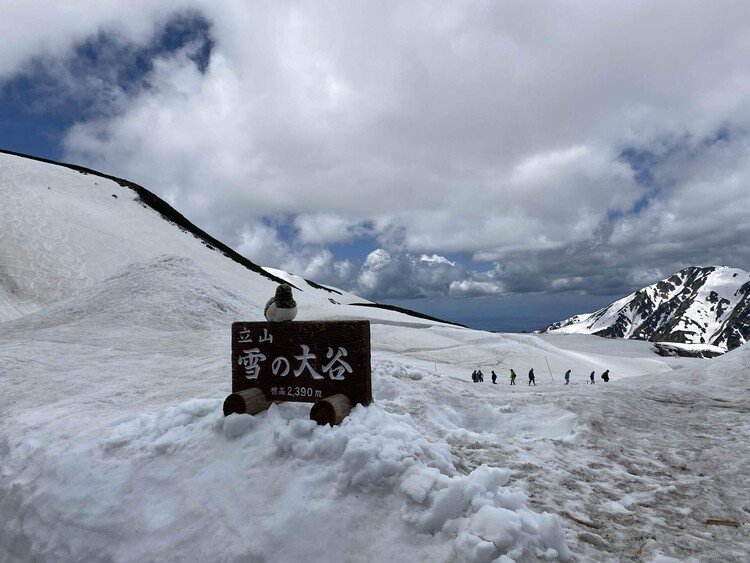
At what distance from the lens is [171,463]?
5.77 m

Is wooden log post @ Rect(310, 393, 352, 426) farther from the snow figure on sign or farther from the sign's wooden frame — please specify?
the snow figure on sign

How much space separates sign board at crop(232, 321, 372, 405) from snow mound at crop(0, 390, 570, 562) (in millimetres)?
356

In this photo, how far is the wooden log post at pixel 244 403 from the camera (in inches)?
239

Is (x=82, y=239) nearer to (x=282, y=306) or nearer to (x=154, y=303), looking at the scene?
(x=154, y=303)

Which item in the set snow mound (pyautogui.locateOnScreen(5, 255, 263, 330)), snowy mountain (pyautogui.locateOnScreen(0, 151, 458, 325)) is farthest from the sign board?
snowy mountain (pyautogui.locateOnScreen(0, 151, 458, 325))

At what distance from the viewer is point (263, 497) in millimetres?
5016

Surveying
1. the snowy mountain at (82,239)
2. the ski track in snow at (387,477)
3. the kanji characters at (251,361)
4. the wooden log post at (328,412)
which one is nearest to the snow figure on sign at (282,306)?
the kanji characters at (251,361)

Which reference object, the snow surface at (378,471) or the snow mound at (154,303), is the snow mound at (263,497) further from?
the snow mound at (154,303)

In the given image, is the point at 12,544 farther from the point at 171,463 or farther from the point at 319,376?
the point at 319,376

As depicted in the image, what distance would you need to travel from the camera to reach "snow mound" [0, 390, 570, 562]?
14.2 feet

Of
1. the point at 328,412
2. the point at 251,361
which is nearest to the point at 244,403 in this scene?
the point at 251,361

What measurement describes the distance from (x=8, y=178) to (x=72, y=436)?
6496 centimetres

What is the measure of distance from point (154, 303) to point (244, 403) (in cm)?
1670

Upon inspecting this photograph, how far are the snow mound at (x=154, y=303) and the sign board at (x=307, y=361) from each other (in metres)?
14.0
